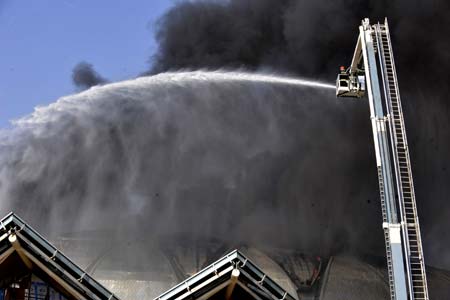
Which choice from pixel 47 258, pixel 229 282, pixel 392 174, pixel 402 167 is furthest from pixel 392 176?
pixel 47 258

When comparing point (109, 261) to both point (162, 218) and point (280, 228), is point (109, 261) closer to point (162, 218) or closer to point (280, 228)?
point (162, 218)

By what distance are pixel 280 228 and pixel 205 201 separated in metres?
4.91

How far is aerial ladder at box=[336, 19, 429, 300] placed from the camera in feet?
55.0

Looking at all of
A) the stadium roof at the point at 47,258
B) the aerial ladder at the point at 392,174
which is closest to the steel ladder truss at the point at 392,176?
the aerial ladder at the point at 392,174

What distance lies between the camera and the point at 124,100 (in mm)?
39594

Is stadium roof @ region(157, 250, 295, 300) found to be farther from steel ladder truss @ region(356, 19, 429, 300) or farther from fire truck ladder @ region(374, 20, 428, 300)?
fire truck ladder @ region(374, 20, 428, 300)

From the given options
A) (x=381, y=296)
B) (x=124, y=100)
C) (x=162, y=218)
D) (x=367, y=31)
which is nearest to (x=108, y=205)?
(x=162, y=218)

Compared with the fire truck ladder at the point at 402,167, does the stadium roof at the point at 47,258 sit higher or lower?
lower

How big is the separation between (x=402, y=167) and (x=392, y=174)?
0.56 metres

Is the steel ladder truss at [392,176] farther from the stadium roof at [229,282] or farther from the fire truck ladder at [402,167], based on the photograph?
the stadium roof at [229,282]

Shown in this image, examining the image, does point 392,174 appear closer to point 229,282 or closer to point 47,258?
point 229,282

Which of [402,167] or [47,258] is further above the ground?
[402,167]

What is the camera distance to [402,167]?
58.6 feet

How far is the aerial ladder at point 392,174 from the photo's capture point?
16766mm
